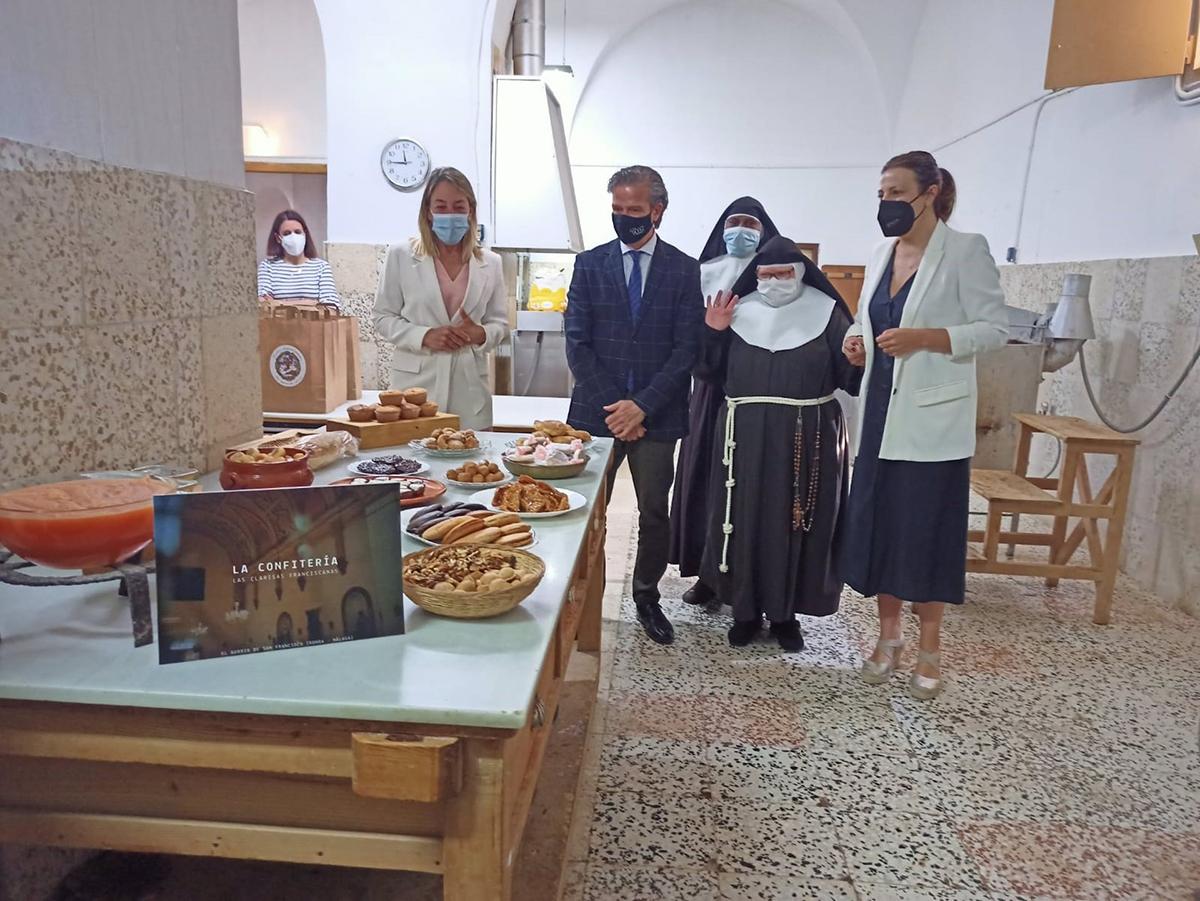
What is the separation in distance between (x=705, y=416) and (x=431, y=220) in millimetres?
1297

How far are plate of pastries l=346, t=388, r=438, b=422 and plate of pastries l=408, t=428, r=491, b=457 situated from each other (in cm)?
13

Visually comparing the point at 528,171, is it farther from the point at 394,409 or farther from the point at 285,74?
the point at 394,409

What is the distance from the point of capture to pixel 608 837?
6.60ft

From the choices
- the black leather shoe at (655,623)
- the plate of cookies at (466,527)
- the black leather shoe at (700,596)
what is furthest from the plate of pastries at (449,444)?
the black leather shoe at (700,596)

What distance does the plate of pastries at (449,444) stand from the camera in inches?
84.5

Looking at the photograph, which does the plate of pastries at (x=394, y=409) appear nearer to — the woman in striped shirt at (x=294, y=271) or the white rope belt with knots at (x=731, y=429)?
the white rope belt with knots at (x=731, y=429)

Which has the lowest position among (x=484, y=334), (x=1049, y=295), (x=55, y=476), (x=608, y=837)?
(x=608, y=837)

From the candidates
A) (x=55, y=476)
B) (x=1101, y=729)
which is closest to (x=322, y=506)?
(x=55, y=476)

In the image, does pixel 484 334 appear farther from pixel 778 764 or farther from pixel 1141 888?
pixel 1141 888

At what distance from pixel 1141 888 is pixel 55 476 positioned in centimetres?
240

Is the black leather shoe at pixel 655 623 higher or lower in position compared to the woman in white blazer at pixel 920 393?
lower

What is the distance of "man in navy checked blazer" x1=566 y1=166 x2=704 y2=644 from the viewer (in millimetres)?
2945

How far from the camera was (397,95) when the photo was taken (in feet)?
17.6

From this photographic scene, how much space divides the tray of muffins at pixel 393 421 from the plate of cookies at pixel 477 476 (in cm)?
40
